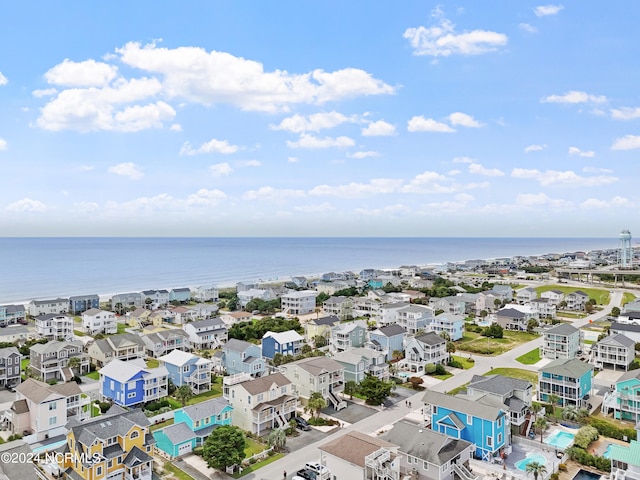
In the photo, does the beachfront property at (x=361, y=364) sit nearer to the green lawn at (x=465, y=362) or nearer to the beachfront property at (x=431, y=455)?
the green lawn at (x=465, y=362)

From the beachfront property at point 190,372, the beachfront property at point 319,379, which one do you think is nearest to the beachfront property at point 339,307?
the beachfront property at point 319,379

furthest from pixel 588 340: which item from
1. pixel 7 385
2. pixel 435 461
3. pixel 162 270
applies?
pixel 162 270

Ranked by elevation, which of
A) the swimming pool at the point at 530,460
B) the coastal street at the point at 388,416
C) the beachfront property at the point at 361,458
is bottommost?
the coastal street at the point at 388,416

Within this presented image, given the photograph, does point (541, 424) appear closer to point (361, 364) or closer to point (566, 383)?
point (566, 383)

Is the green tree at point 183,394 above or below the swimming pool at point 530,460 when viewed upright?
above

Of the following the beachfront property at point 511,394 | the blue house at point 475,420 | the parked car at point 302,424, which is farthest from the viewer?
the parked car at point 302,424

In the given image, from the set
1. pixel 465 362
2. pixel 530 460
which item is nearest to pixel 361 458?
pixel 530 460
